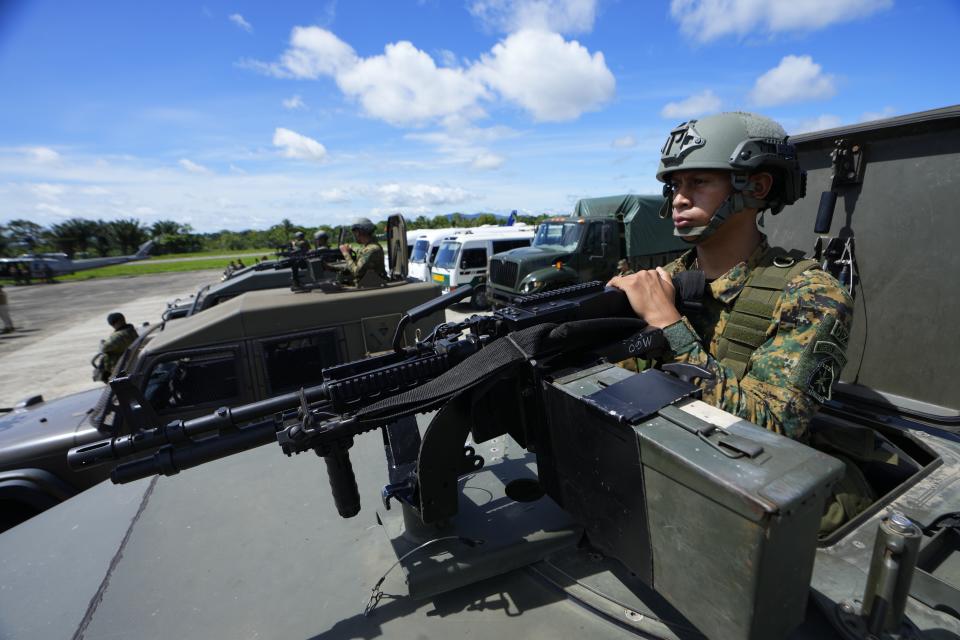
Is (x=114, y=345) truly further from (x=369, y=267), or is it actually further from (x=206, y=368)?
(x=369, y=267)

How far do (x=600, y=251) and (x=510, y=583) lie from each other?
12.5m

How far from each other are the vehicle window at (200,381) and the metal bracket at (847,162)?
5.19 m

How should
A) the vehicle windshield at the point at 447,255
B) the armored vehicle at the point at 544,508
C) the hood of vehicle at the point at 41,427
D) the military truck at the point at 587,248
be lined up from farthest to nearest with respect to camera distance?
the vehicle windshield at the point at 447,255, the military truck at the point at 587,248, the hood of vehicle at the point at 41,427, the armored vehicle at the point at 544,508

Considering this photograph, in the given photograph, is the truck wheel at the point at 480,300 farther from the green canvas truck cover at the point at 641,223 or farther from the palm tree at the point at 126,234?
the palm tree at the point at 126,234

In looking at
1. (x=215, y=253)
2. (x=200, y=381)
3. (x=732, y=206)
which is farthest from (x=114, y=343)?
(x=215, y=253)

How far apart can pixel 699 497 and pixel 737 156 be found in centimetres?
143

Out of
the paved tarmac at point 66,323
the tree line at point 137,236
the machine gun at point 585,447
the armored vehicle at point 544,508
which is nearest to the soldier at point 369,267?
the armored vehicle at point 544,508

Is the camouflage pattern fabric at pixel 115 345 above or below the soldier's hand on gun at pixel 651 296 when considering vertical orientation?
below

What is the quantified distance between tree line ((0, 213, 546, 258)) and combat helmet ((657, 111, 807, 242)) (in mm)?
45369

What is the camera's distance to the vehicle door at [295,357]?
479 centimetres

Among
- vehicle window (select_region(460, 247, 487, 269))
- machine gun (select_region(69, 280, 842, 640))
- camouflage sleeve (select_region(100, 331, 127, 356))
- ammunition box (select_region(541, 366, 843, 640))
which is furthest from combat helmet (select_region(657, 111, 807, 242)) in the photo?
vehicle window (select_region(460, 247, 487, 269))

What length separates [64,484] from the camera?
395cm

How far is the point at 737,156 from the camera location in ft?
A: 5.95

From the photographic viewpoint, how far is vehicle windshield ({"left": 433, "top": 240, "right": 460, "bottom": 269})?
52.2 ft
